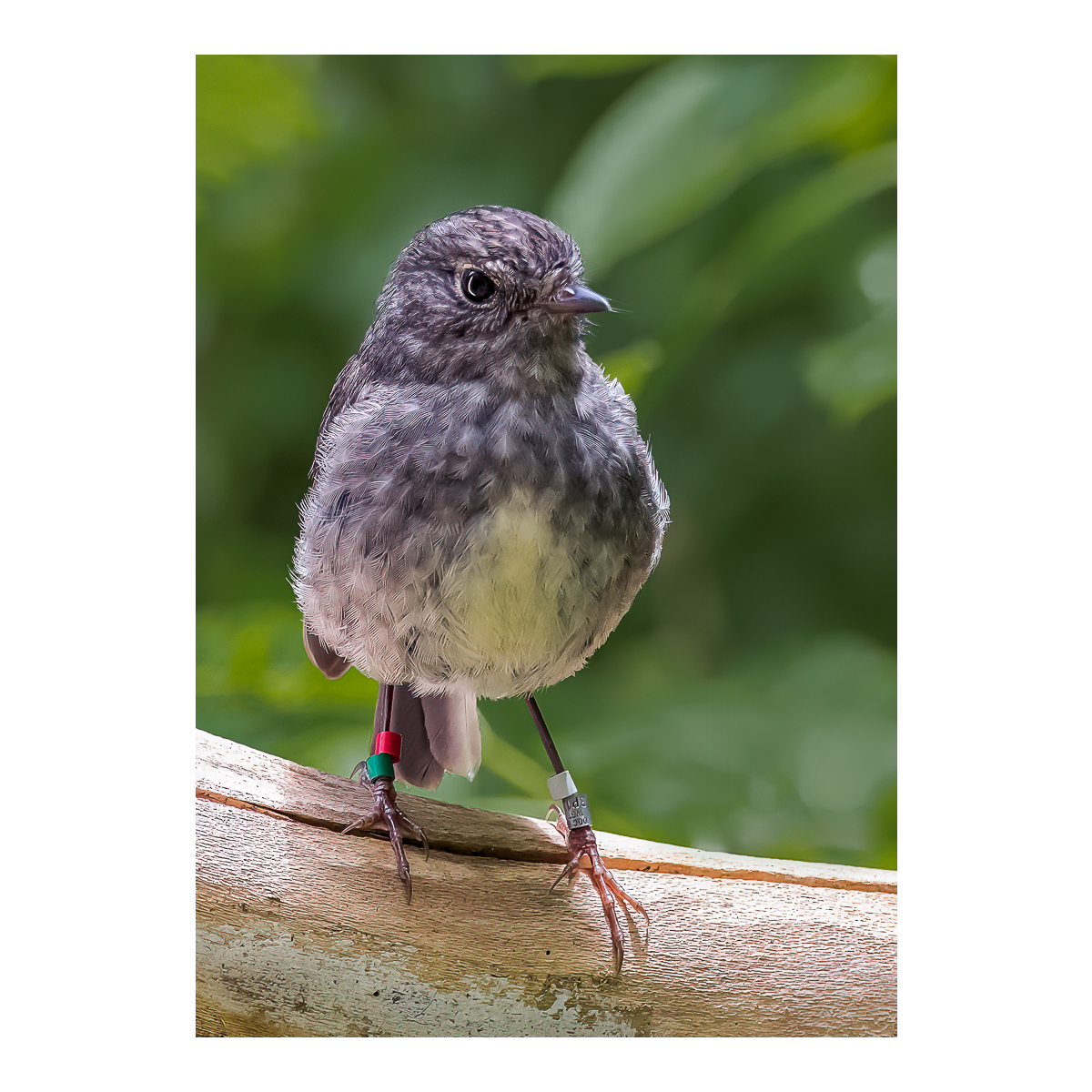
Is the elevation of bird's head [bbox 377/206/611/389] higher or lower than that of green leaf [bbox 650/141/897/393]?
lower

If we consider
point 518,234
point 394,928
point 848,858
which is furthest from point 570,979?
point 518,234

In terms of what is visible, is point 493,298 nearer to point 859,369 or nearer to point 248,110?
point 248,110

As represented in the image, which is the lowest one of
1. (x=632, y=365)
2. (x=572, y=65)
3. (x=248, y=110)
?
(x=632, y=365)

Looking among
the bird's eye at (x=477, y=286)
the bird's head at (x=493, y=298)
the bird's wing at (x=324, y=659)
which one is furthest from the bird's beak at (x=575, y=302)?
the bird's wing at (x=324, y=659)

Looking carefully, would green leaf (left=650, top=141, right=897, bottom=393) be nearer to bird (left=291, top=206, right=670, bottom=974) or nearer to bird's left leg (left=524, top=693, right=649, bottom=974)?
bird (left=291, top=206, right=670, bottom=974)

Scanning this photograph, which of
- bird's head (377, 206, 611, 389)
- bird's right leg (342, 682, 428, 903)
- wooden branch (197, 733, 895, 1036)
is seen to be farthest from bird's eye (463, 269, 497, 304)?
wooden branch (197, 733, 895, 1036)

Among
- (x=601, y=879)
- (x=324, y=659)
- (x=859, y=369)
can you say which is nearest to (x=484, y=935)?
(x=601, y=879)

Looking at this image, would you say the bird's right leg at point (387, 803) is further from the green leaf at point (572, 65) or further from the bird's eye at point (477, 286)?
the green leaf at point (572, 65)
